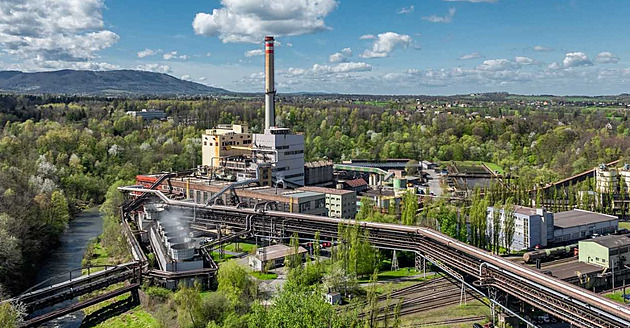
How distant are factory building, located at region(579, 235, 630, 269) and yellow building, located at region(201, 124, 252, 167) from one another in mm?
26745

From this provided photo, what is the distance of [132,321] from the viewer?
70.3ft

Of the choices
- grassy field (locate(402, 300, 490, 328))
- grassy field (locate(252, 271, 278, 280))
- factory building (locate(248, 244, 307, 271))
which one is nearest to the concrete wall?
factory building (locate(248, 244, 307, 271))

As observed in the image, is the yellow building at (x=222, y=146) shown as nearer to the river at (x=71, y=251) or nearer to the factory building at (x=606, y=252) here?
the river at (x=71, y=251)

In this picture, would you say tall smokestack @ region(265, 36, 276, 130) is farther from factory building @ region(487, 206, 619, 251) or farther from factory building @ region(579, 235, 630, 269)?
factory building @ region(579, 235, 630, 269)

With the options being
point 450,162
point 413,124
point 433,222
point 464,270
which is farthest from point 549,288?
point 413,124

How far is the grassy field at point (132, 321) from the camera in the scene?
21.0m

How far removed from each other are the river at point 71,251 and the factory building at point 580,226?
25.8 meters

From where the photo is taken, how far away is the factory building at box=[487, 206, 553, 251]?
30641mm

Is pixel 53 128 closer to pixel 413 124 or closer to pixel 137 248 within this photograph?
pixel 137 248

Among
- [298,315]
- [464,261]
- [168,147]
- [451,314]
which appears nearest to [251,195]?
[464,261]

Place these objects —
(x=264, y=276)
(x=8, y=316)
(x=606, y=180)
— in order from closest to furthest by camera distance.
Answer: (x=8, y=316) → (x=264, y=276) → (x=606, y=180)

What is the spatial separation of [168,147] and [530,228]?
4350 cm

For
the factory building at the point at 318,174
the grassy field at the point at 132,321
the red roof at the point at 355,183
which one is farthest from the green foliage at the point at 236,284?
the red roof at the point at 355,183

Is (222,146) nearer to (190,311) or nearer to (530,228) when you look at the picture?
(530,228)
